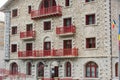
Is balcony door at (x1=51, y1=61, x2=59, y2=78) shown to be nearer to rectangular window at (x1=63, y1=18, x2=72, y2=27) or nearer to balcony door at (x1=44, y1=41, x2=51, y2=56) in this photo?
balcony door at (x1=44, y1=41, x2=51, y2=56)

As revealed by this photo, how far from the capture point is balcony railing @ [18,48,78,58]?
41713 millimetres

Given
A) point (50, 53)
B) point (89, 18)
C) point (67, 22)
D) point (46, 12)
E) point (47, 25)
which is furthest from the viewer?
point (47, 25)

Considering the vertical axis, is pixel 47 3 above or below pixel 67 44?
above

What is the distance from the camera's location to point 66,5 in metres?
44.1

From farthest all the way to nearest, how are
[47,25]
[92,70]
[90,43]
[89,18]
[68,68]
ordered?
[47,25]
[68,68]
[89,18]
[90,43]
[92,70]

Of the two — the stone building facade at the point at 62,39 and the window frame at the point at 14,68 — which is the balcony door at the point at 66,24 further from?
the window frame at the point at 14,68

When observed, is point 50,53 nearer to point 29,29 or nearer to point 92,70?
point 29,29

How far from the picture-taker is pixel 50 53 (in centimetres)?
4447

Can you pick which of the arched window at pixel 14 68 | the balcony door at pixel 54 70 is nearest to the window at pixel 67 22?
the balcony door at pixel 54 70

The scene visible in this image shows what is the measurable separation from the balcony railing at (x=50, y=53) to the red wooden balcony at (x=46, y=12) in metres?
4.80

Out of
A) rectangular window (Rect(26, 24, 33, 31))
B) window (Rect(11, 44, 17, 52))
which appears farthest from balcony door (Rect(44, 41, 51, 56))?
window (Rect(11, 44, 17, 52))

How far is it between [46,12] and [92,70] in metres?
10.5

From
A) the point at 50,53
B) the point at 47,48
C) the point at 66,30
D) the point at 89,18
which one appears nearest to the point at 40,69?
the point at 47,48

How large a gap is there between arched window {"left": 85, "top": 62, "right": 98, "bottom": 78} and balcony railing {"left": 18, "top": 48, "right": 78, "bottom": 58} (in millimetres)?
2162
